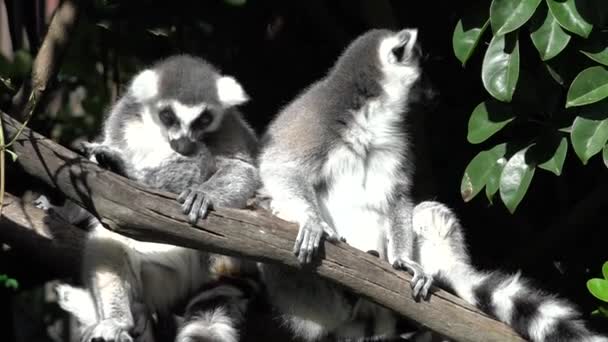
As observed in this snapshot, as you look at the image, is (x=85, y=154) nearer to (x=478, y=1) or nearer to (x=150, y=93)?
(x=150, y=93)

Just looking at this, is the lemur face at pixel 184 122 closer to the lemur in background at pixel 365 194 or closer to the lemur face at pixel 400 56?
the lemur in background at pixel 365 194

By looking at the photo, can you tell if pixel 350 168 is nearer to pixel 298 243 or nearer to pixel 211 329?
pixel 298 243

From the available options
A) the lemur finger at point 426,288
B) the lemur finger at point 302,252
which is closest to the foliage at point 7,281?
the lemur finger at point 302,252

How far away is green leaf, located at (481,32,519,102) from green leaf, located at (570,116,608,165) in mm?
294

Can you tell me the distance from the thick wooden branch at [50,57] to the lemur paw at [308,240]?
1.49 metres

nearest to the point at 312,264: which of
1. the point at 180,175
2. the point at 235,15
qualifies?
the point at 180,175

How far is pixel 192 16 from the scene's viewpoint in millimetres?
5418

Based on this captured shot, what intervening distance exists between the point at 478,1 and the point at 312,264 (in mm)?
1363

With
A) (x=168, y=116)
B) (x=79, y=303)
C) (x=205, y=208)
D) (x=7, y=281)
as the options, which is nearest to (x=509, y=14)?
(x=205, y=208)

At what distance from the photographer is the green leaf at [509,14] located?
3.99 m

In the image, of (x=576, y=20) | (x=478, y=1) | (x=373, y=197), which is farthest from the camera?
(x=373, y=197)

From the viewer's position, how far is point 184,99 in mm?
4582

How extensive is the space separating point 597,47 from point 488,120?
54 centimetres

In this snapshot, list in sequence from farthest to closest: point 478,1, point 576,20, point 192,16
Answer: point 192,16 → point 478,1 → point 576,20
